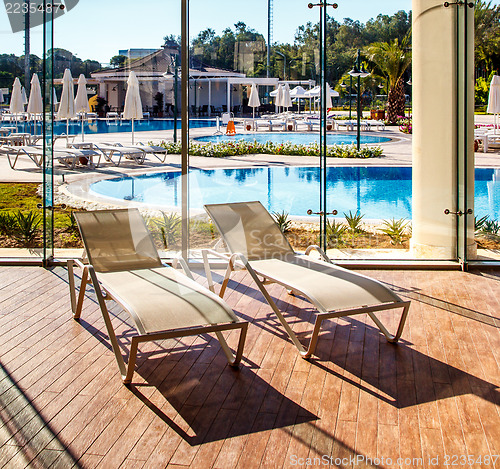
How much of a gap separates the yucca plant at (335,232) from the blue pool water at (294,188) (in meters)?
0.14

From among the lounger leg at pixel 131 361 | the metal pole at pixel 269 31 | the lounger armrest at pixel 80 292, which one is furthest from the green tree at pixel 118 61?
the lounger leg at pixel 131 361

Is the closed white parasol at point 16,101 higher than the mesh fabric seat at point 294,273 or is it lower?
higher

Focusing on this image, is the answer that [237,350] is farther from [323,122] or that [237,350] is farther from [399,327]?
[323,122]

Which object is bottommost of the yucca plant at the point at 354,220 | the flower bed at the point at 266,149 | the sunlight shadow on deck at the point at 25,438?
the sunlight shadow on deck at the point at 25,438

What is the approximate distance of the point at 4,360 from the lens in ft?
13.5

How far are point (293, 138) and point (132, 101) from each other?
68.9 inches

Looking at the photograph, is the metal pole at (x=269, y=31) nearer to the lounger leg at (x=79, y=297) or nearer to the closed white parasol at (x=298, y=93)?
the closed white parasol at (x=298, y=93)

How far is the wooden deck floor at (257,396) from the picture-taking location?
2973mm

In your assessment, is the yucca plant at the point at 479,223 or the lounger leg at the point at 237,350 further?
the yucca plant at the point at 479,223

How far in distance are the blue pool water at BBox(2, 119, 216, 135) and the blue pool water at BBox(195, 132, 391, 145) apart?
0.64 ft

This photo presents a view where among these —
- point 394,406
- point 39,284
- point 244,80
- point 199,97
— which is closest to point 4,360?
point 39,284

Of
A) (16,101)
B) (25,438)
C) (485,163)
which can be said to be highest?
(16,101)

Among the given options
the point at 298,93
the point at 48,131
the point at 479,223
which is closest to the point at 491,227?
the point at 479,223

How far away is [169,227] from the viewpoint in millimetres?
6836
